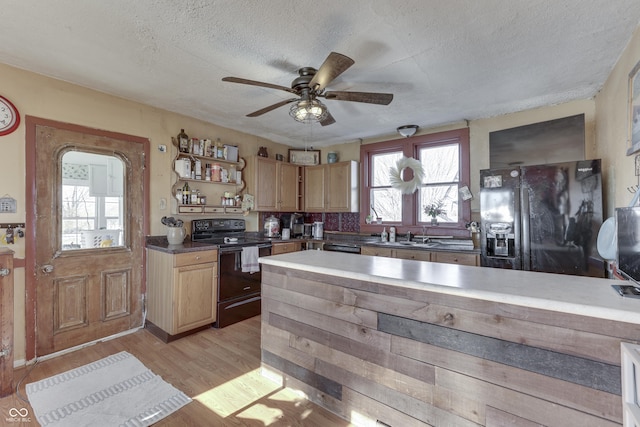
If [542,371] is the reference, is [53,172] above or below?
above

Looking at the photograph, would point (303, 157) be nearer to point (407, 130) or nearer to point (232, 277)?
point (407, 130)

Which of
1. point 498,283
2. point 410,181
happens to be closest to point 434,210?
point 410,181

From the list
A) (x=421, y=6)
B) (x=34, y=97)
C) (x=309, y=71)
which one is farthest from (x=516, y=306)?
(x=34, y=97)

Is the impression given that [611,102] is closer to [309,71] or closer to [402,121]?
[402,121]

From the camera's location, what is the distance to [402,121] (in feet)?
12.0

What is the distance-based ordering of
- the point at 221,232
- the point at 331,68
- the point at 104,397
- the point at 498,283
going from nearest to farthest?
→ the point at 498,283 < the point at 331,68 < the point at 104,397 < the point at 221,232

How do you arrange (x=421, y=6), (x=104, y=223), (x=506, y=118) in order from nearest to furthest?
(x=421, y=6)
(x=104, y=223)
(x=506, y=118)

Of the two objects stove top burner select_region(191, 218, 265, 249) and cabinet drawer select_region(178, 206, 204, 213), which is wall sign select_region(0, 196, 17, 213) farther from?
stove top burner select_region(191, 218, 265, 249)

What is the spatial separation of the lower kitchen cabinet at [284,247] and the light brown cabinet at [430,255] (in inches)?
39.3

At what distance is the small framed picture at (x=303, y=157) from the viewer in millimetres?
4902

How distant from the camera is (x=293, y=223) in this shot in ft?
15.8

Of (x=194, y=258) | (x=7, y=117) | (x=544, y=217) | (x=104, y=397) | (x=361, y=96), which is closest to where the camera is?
(x=104, y=397)

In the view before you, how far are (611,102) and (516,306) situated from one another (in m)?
2.42

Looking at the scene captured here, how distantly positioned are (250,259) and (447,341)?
252 cm
